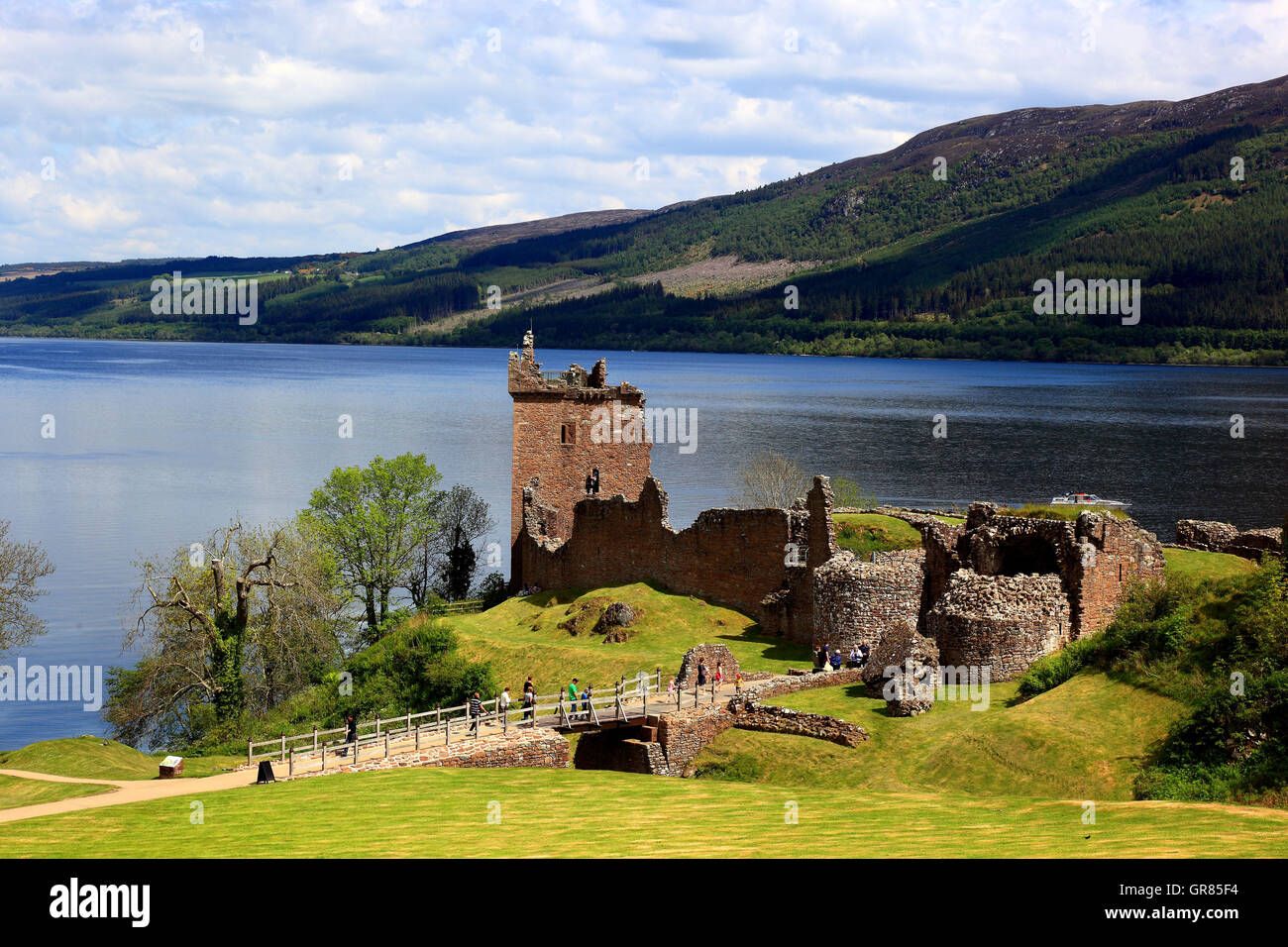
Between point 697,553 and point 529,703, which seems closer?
point 529,703

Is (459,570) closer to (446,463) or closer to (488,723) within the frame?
(488,723)

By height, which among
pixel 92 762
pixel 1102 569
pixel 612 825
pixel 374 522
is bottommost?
pixel 92 762

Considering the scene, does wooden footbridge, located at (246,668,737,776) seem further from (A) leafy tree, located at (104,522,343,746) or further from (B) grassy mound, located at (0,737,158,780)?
(A) leafy tree, located at (104,522,343,746)

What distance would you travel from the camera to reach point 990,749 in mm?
29453

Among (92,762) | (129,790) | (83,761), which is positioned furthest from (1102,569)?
(83,761)

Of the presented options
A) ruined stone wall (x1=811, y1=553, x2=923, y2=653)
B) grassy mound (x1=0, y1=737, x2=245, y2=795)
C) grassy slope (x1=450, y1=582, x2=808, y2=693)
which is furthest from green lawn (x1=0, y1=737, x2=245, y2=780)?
ruined stone wall (x1=811, y1=553, x2=923, y2=653)

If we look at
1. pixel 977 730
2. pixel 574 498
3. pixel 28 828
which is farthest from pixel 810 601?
pixel 28 828

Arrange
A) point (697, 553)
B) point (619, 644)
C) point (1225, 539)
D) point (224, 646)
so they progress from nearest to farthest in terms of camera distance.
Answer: point (619, 644), point (224, 646), point (1225, 539), point (697, 553)

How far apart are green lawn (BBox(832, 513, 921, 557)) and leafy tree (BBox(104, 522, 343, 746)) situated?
21.8 m

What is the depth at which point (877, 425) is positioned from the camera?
172 metres

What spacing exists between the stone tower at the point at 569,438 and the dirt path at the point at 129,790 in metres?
35.6

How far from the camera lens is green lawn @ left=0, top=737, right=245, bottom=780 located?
3275 cm

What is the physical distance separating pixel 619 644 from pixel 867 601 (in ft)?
37.1

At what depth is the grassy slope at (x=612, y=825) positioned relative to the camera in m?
19.8
